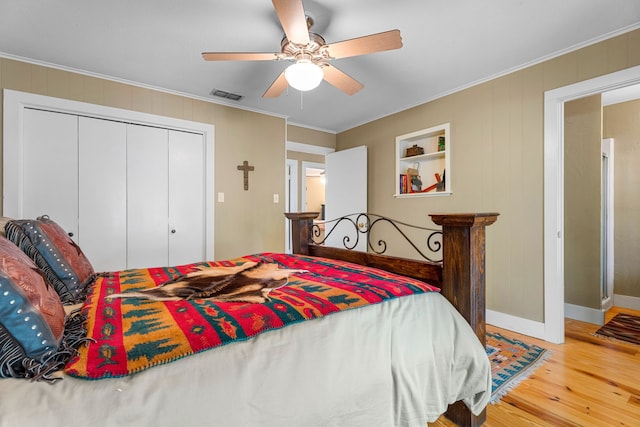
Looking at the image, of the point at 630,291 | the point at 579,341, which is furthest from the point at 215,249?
the point at 630,291

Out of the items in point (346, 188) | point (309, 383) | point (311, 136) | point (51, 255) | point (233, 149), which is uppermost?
point (311, 136)

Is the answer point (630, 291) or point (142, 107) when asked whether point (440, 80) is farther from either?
point (630, 291)

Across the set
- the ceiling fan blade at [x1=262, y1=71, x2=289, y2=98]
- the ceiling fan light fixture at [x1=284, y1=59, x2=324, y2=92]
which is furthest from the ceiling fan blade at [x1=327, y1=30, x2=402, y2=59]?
the ceiling fan blade at [x1=262, y1=71, x2=289, y2=98]

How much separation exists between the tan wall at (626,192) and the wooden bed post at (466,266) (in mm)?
3347

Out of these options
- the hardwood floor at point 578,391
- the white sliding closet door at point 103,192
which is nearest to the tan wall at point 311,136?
the white sliding closet door at point 103,192

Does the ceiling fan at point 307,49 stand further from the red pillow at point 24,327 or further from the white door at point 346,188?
the white door at point 346,188

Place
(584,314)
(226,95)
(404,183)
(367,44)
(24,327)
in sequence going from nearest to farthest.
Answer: (24,327)
(367,44)
(584,314)
(226,95)
(404,183)

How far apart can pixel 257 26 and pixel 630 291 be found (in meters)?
4.68

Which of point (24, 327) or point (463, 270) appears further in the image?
point (463, 270)

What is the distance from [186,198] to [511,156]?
3291 millimetres

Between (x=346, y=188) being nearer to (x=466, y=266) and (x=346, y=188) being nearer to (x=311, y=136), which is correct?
(x=311, y=136)

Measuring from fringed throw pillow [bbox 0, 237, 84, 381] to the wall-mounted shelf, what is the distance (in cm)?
327

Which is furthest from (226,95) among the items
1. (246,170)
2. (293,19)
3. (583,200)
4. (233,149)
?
(583,200)

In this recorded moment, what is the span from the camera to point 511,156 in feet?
9.26
